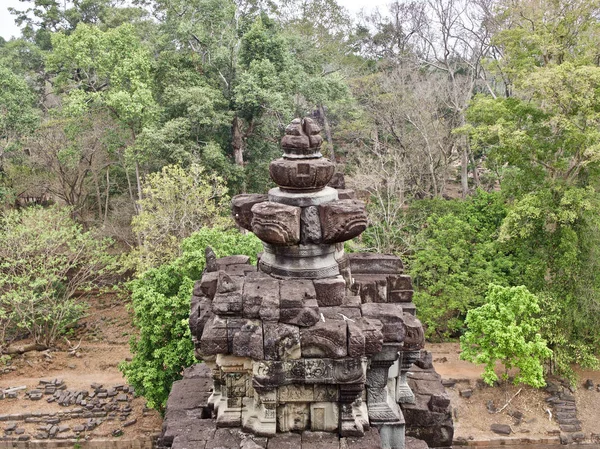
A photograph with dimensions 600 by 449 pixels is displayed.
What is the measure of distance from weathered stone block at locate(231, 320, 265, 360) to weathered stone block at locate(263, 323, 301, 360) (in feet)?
0.23

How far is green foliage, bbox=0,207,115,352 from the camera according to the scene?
20.1m

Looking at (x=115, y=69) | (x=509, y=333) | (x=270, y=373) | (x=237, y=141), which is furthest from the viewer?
(x=237, y=141)

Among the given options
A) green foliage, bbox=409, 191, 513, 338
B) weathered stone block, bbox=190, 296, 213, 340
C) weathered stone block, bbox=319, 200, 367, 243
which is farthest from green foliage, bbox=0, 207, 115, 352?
weathered stone block, bbox=319, 200, 367, 243

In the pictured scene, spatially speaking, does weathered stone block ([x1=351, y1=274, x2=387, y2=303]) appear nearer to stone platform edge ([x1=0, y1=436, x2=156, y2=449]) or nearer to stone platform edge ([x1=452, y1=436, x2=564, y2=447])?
stone platform edge ([x1=452, y1=436, x2=564, y2=447])

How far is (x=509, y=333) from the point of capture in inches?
592

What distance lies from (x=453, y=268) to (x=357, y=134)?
14.6 metres

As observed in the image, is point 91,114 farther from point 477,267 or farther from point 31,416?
point 477,267

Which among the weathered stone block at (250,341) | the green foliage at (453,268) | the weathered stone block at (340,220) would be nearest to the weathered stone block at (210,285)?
the weathered stone block at (250,341)

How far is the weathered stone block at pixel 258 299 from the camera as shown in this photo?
5.81m

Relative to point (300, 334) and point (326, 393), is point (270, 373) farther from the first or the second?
point (326, 393)

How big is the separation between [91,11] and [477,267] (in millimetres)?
32782

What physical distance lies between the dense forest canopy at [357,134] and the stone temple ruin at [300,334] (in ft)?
31.2

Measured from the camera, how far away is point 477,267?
19547mm

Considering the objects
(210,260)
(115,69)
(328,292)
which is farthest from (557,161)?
(115,69)
